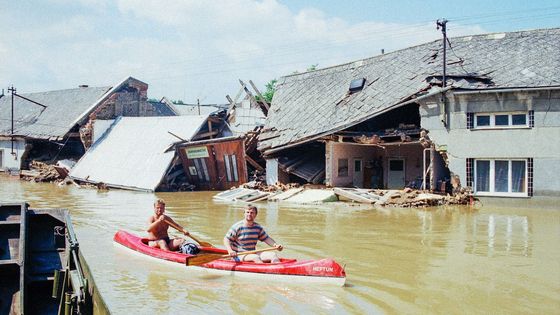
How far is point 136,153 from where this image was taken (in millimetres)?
28031

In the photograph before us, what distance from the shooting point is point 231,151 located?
1009 inches

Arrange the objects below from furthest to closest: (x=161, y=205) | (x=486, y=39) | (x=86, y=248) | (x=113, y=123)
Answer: (x=113, y=123) → (x=486, y=39) → (x=86, y=248) → (x=161, y=205)

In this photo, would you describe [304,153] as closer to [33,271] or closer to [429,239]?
[429,239]

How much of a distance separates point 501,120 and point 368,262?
426 inches

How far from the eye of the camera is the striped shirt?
33.2 feet

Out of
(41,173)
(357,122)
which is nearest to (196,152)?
(357,122)

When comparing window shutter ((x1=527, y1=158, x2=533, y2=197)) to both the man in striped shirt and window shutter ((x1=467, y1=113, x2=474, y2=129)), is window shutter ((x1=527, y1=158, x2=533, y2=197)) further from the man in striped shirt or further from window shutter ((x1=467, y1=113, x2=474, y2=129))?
the man in striped shirt

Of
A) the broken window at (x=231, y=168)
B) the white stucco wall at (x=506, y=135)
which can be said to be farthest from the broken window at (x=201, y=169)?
the white stucco wall at (x=506, y=135)

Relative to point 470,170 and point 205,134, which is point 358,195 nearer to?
point 470,170

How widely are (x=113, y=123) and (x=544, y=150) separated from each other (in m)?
23.7

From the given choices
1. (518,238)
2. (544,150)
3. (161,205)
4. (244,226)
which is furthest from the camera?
(544,150)

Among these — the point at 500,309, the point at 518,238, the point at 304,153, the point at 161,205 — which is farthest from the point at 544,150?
the point at 161,205

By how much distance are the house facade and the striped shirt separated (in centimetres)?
1201

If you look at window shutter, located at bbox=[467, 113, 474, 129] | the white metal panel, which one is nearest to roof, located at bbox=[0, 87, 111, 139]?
the white metal panel
